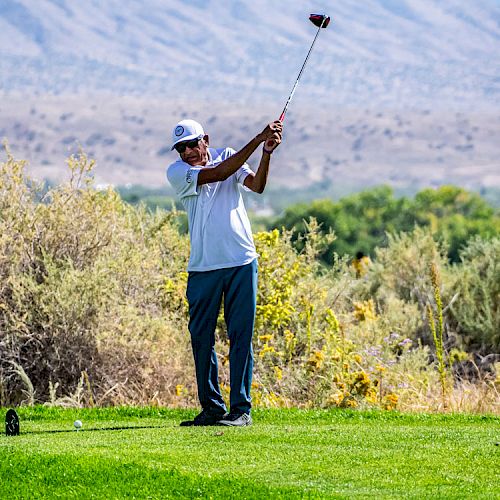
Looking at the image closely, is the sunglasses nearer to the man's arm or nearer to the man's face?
the man's face

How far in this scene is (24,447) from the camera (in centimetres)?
810

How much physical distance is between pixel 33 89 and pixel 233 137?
2444 inches

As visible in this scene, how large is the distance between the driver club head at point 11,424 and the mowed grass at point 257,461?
0.12 meters

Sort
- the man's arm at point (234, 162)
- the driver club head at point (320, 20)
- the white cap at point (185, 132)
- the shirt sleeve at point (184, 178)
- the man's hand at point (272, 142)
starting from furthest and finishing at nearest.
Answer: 1. the driver club head at point (320, 20)
2. the white cap at point (185, 132)
3. the shirt sleeve at point (184, 178)
4. the man's hand at point (272, 142)
5. the man's arm at point (234, 162)

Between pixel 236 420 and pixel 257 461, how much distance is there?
1.34 m

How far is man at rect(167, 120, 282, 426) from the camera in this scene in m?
8.88

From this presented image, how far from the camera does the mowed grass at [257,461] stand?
6.95 meters

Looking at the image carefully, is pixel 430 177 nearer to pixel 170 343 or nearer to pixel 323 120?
pixel 323 120

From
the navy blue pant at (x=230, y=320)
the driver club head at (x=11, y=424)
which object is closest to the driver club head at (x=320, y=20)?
the navy blue pant at (x=230, y=320)

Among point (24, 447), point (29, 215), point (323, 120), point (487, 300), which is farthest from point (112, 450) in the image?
point (323, 120)

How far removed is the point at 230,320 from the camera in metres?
9.01

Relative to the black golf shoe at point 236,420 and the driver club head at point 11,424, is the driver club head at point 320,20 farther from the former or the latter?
the driver club head at point 11,424

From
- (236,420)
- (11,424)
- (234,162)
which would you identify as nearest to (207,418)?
(236,420)

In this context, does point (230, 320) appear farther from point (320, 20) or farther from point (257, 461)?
point (320, 20)
